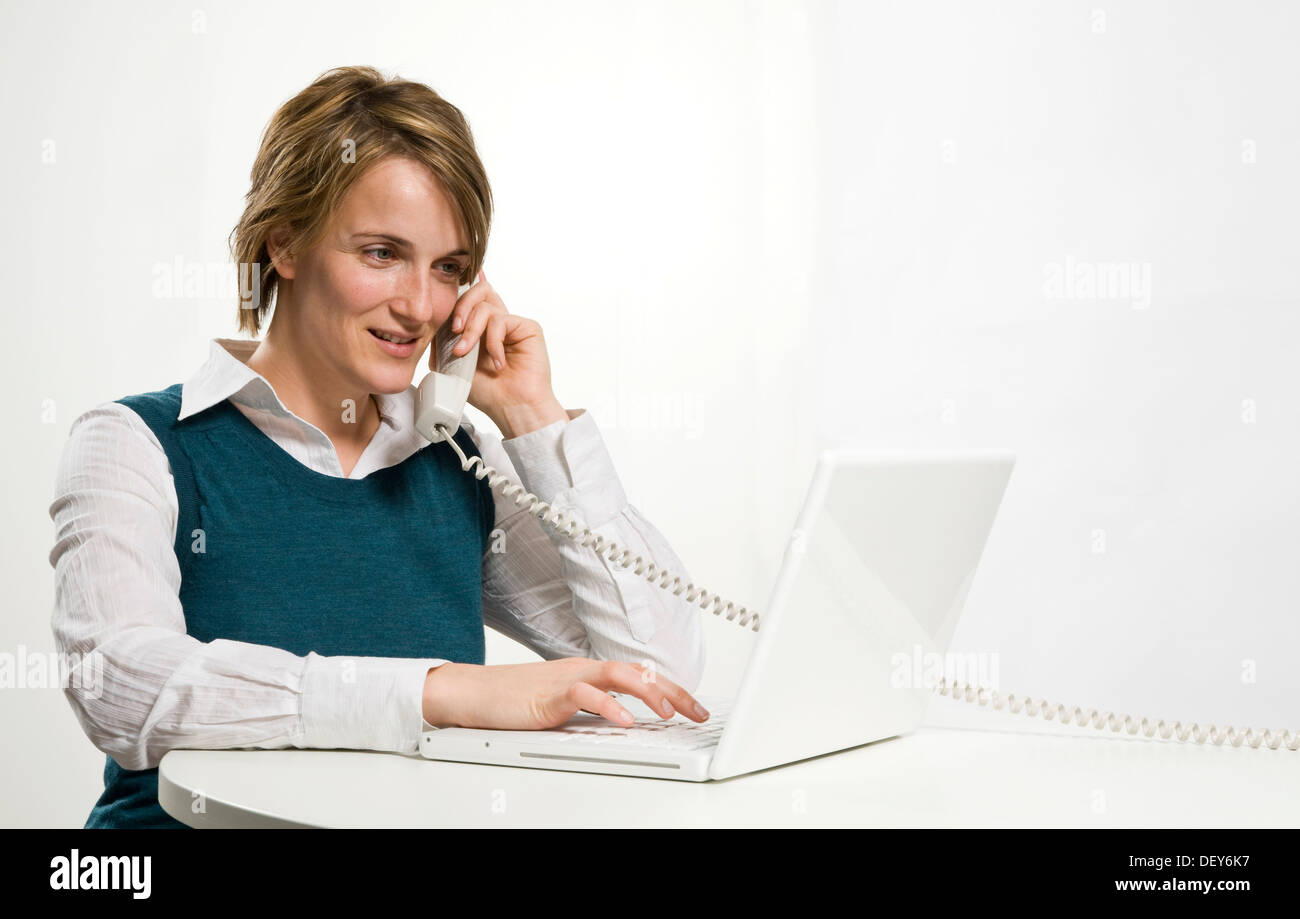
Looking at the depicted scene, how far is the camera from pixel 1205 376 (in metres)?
3.34

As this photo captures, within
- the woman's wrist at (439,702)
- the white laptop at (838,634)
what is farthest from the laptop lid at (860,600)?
Result: the woman's wrist at (439,702)

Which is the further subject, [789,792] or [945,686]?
[945,686]

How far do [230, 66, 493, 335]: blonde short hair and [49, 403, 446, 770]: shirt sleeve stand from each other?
49cm

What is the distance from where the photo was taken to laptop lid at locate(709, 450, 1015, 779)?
3.16ft

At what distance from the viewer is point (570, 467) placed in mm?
1671

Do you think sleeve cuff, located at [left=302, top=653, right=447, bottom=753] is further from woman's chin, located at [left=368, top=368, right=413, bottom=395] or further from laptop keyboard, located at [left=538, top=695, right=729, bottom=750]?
woman's chin, located at [left=368, top=368, right=413, bottom=395]

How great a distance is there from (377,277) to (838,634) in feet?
2.57

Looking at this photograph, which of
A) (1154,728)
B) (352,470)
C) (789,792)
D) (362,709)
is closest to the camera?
(789,792)

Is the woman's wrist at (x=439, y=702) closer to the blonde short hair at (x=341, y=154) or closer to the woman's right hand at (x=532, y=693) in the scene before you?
the woman's right hand at (x=532, y=693)

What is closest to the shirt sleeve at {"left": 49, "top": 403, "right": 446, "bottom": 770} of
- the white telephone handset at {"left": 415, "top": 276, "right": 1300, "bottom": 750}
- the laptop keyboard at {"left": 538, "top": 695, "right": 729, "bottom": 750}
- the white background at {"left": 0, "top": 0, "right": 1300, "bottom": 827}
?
the laptop keyboard at {"left": 538, "top": 695, "right": 729, "bottom": 750}

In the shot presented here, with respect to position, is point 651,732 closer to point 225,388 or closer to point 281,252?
point 225,388

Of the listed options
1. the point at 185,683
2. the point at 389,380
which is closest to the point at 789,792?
the point at 185,683
